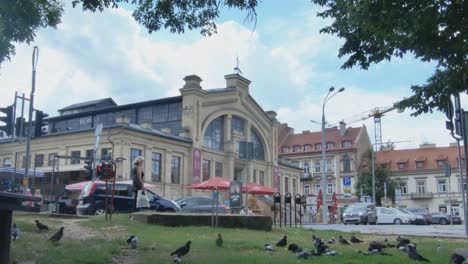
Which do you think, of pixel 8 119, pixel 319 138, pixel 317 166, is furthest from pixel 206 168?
pixel 319 138

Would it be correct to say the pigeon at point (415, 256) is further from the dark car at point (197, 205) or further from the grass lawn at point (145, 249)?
the dark car at point (197, 205)

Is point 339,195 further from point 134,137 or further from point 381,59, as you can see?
point 381,59

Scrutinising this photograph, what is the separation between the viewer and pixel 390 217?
41906mm

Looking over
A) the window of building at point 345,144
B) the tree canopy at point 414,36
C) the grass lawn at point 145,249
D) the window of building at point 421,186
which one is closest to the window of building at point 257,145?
the window of building at point 345,144

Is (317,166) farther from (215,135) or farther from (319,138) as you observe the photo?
(215,135)

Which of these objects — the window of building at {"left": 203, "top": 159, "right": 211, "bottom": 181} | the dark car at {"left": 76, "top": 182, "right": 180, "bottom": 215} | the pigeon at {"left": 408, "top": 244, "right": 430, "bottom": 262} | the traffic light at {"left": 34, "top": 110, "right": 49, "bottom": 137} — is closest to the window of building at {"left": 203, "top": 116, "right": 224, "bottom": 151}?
the window of building at {"left": 203, "top": 159, "right": 211, "bottom": 181}

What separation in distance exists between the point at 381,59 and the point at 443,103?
5.79 ft

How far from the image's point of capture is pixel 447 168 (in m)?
28.5

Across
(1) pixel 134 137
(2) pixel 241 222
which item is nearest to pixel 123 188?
(2) pixel 241 222

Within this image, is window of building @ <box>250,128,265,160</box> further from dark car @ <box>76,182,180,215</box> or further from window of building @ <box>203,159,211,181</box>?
dark car @ <box>76,182,180,215</box>

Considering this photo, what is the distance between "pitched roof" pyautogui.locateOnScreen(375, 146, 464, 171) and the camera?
85438 millimetres

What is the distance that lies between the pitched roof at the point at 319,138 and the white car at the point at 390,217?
4519cm

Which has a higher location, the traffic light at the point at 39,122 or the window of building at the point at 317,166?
the window of building at the point at 317,166

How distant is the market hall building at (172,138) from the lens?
1800 inches
